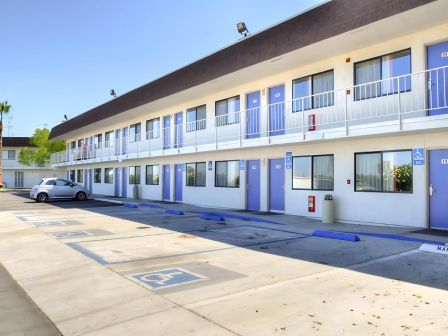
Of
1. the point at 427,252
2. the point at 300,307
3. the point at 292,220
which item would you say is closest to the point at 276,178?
the point at 292,220

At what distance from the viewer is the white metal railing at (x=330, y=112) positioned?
11.0m

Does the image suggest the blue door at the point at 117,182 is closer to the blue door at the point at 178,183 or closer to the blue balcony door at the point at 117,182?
the blue balcony door at the point at 117,182

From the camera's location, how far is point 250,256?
8.15 meters

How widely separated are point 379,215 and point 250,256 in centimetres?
632

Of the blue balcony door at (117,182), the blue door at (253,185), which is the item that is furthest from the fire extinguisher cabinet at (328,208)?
the blue balcony door at (117,182)

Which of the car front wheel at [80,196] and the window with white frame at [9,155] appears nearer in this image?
the car front wheel at [80,196]

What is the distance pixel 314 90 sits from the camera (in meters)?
14.6

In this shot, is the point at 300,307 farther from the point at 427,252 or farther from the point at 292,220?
the point at 292,220

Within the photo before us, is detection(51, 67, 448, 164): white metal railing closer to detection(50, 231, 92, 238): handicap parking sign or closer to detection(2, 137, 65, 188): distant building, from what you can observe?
detection(50, 231, 92, 238): handicap parking sign

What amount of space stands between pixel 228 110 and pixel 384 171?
29.5ft

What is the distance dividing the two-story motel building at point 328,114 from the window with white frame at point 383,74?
4cm

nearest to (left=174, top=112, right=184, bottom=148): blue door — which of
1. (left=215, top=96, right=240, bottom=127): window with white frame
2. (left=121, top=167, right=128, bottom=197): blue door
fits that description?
(left=215, top=96, right=240, bottom=127): window with white frame

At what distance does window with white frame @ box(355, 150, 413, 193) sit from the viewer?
11.8 m

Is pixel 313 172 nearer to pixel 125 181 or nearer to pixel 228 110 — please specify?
pixel 228 110
